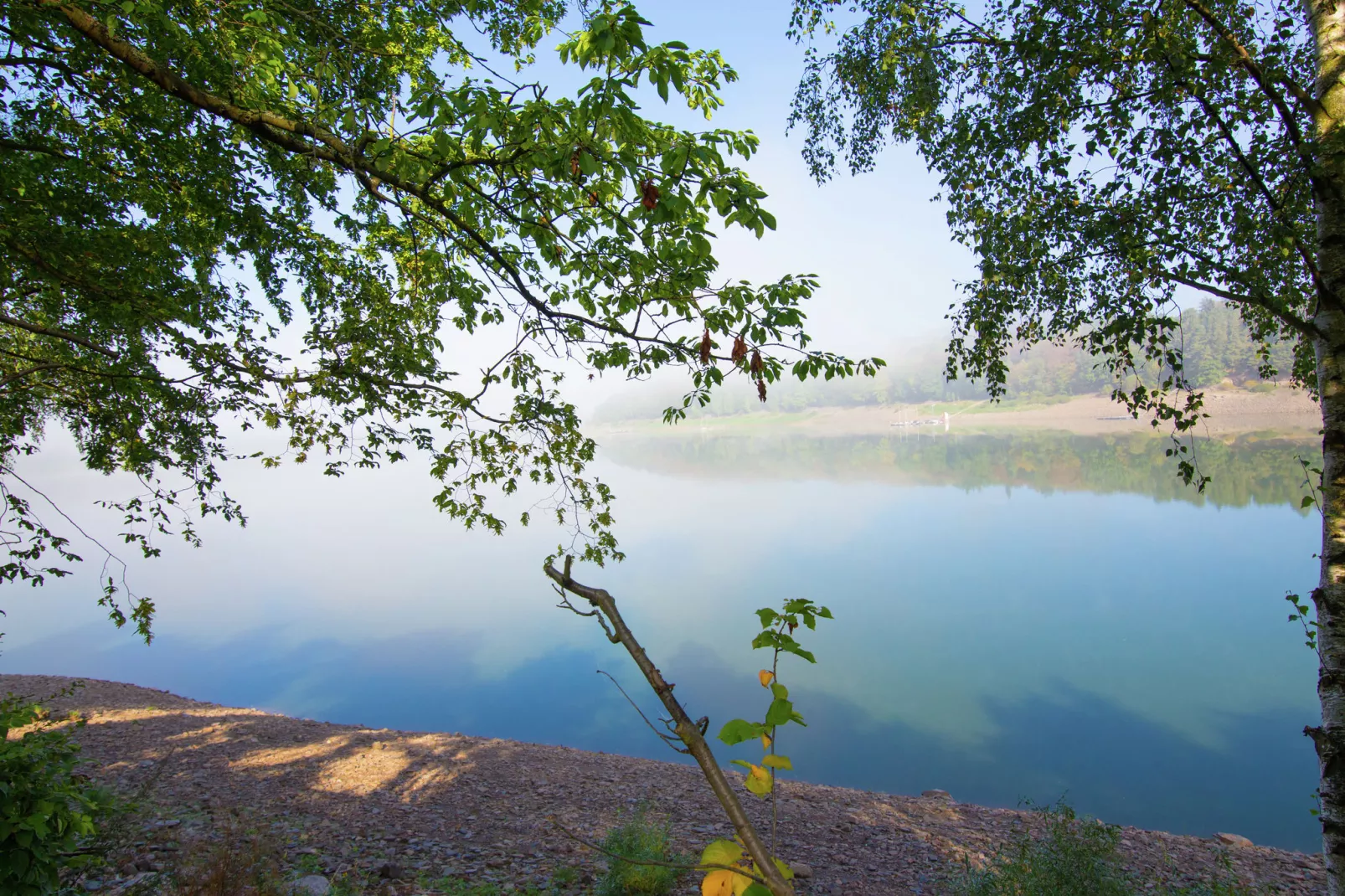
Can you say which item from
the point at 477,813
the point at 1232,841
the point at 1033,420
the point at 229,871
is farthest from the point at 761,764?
the point at 1033,420

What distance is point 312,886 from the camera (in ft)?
13.1

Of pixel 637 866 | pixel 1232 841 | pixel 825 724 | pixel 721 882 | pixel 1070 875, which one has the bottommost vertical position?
pixel 825 724

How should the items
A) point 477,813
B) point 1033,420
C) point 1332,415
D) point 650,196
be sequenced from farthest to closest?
point 1033,420, point 477,813, point 1332,415, point 650,196

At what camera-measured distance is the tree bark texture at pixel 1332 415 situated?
9.73 ft

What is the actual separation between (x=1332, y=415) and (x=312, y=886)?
629 cm

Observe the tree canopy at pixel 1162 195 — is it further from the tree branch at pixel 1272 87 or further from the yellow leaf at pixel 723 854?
the yellow leaf at pixel 723 854

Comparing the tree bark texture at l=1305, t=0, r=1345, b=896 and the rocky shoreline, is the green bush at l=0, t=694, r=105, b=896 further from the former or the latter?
the tree bark texture at l=1305, t=0, r=1345, b=896

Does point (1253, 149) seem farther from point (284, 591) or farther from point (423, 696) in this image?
point (284, 591)

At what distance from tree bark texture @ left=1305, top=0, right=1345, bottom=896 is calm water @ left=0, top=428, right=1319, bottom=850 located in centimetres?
768

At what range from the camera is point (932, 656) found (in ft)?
50.7

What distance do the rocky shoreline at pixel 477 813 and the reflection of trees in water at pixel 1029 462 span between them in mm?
15002

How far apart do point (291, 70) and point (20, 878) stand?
4.59 metres

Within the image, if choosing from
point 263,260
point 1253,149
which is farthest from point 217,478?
point 1253,149

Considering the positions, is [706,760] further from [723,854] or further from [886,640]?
[886,640]
